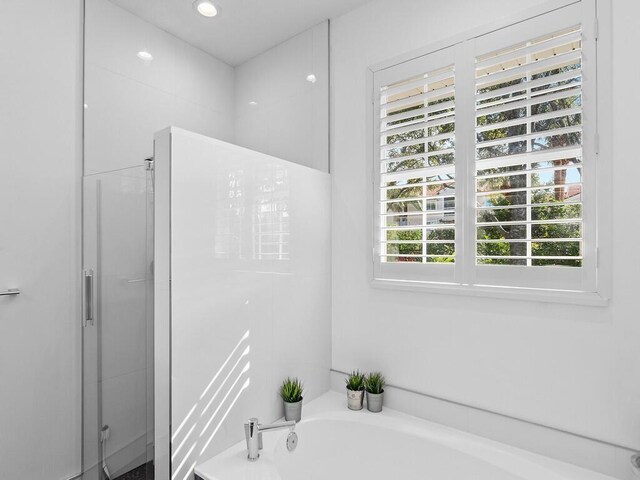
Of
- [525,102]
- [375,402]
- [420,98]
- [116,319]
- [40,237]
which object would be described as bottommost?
[375,402]

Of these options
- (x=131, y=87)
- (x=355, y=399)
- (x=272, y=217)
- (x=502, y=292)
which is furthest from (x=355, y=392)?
(x=131, y=87)

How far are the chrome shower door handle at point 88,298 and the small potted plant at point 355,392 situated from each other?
1.30 metres

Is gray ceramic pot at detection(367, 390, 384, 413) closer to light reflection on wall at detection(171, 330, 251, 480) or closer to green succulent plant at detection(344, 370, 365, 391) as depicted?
green succulent plant at detection(344, 370, 365, 391)

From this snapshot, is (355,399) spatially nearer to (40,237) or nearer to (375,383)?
(375,383)

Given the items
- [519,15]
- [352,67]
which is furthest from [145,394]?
[519,15]

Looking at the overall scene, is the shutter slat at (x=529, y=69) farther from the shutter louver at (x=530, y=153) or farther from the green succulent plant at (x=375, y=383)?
the green succulent plant at (x=375, y=383)

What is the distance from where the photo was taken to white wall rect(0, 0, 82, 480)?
155cm

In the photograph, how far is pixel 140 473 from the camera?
149 cm

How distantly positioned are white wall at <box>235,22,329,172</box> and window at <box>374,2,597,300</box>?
385 mm

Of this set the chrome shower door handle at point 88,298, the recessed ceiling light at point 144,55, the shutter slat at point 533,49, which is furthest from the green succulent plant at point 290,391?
the recessed ceiling light at point 144,55

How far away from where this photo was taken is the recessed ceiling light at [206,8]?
6.26 feet

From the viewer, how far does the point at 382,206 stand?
6.22 ft

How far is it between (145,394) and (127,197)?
32.7 inches

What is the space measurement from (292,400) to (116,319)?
35.2 inches
